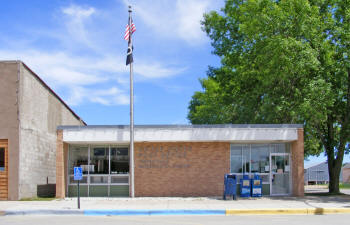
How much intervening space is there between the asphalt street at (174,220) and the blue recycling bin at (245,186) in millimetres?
5596

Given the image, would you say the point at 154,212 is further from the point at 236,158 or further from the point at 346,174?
the point at 346,174

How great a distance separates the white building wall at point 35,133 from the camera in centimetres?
1972

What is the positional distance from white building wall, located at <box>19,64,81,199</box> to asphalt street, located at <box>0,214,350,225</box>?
5.83 meters

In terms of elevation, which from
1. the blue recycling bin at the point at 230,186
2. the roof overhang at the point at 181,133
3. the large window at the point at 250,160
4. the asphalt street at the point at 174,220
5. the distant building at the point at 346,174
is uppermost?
the roof overhang at the point at 181,133

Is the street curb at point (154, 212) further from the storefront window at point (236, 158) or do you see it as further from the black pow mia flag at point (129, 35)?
the black pow mia flag at point (129, 35)

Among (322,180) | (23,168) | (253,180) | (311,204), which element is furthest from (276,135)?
(322,180)

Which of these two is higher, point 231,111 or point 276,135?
point 231,111

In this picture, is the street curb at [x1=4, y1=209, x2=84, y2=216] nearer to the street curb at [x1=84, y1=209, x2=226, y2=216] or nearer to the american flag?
the street curb at [x1=84, y1=209, x2=226, y2=216]

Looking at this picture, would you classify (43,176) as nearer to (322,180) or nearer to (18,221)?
(18,221)

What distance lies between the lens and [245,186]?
1995 centimetres

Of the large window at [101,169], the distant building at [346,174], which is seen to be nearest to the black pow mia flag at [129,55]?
the large window at [101,169]

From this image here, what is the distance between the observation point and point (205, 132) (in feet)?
66.7

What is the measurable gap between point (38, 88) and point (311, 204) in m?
14.8

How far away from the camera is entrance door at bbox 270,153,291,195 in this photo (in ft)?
69.1
